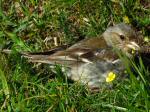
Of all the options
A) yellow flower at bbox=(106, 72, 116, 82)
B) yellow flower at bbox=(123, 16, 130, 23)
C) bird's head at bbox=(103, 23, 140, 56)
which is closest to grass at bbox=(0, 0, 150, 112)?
yellow flower at bbox=(123, 16, 130, 23)

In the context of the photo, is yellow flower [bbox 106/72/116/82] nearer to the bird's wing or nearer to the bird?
the bird

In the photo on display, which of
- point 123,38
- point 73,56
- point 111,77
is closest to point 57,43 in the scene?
point 73,56

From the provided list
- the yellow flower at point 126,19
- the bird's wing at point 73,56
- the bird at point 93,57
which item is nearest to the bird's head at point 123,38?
the bird at point 93,57

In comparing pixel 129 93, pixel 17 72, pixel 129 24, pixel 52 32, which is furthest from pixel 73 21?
pixel 129 93

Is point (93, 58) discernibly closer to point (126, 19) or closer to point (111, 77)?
point (111, 77)

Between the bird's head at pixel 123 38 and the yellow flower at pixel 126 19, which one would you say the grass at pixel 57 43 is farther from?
the bird's head at pixel 123 38
